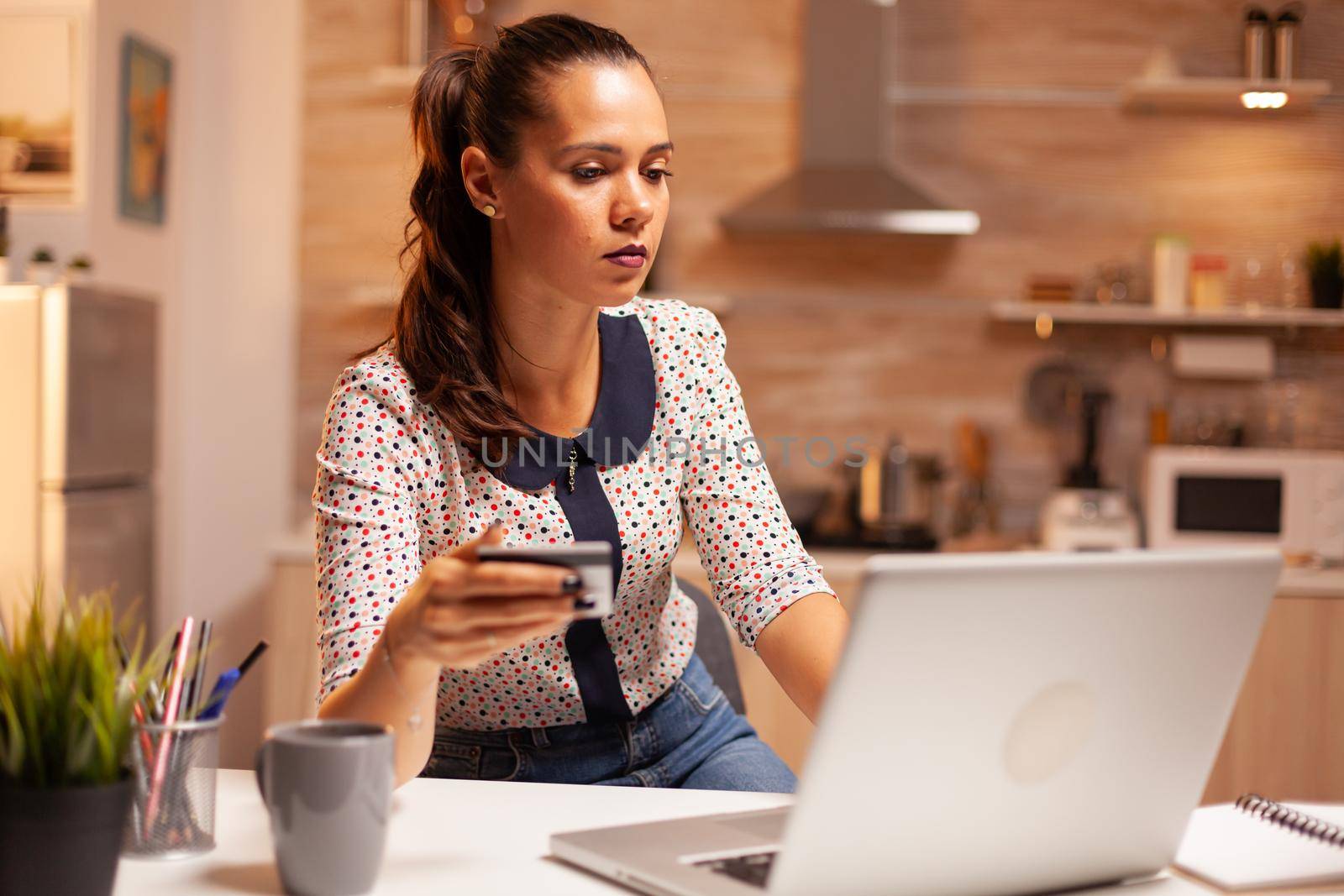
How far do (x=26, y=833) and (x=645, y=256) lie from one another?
0.81 meters

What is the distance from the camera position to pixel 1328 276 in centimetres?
333

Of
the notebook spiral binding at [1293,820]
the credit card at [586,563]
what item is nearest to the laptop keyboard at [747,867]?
the credit card at [586,563]

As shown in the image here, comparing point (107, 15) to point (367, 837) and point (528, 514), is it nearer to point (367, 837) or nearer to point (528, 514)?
point (528, 514)

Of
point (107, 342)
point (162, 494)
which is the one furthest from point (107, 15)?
point (162, 494)

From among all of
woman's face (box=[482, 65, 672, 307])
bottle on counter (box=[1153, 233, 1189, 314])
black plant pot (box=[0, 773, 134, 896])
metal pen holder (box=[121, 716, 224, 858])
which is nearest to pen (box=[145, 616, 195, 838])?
metal pen holder (box=[121, 716, 224, 858])

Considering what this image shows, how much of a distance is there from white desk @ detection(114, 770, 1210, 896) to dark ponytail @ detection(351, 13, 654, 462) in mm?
426

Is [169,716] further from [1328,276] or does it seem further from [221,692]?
[1328,276]

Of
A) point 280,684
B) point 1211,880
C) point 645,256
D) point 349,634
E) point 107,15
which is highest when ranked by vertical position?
point 107,15

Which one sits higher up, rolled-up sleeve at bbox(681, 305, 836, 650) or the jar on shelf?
the jar on shelf

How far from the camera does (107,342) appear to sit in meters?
2.80

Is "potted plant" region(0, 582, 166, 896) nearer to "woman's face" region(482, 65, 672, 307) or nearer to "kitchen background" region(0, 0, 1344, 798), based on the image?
"woman's face" region(482, 65, 672, 307)

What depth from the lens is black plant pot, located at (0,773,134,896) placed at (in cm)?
73

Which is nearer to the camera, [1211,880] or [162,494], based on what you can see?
[1211,880]

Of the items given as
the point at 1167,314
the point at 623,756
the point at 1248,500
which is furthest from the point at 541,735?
the point at 1167,314
